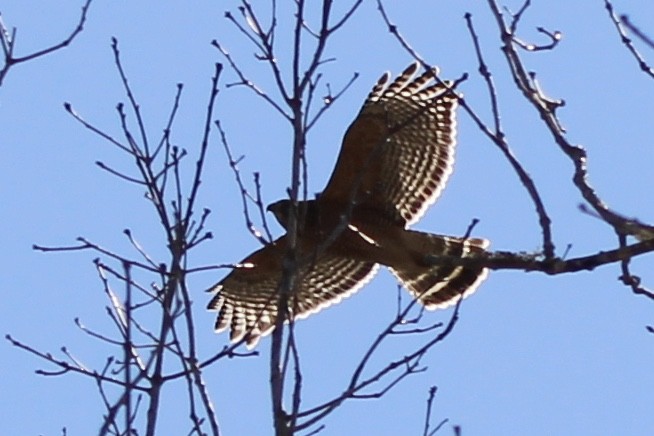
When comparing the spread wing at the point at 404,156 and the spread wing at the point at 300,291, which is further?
the spread wing at the point at 300,291

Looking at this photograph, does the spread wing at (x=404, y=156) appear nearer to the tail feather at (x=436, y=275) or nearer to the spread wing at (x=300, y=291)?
the tail feather at (x=436, y=275)

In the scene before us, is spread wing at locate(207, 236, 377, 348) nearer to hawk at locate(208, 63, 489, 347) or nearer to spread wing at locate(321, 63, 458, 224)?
hawk at locate(208, 63, 489, 347)

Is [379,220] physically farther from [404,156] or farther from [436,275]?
[436,275]

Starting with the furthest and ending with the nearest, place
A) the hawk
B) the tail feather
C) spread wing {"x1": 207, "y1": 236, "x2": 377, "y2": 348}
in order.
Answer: spread wing {"x1": 207, "y1": 236, "x2": 377, "y2": 348}, the tail feather, the hawk

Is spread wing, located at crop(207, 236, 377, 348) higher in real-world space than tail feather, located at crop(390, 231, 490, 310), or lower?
higher

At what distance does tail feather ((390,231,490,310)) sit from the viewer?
8.38 m

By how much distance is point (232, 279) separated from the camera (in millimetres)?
9148

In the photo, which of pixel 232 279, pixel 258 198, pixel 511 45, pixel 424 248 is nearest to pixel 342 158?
pixel 424 248

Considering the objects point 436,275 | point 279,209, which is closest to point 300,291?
point 279,209

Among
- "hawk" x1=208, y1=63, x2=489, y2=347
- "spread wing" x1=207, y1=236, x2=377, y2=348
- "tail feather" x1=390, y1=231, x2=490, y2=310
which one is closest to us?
"hawk" x1=208, y1=63, x2=489, y2=347

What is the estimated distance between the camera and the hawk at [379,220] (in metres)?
8.27

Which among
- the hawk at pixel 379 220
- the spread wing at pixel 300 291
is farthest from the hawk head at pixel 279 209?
the spread wing at pixel 300 291

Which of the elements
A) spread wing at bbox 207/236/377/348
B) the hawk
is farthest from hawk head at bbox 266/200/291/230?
spread wing at bbox 207/236/377/348

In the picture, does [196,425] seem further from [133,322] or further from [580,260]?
[580,260]
